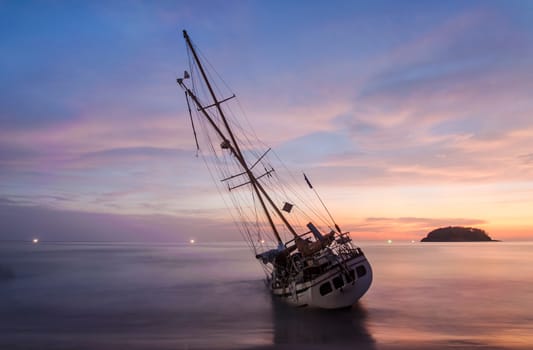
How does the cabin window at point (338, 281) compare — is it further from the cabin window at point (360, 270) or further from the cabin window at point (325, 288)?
the cabin window at point (360, 270)

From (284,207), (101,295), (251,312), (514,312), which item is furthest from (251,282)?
(514,312)

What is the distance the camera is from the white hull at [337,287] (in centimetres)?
3209

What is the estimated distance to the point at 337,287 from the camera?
3228cm

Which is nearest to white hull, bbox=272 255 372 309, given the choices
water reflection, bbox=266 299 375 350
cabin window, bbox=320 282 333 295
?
cabin window, bbox=320 282 333 295

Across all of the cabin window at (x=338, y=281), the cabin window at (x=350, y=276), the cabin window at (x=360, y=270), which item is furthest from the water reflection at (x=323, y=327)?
the cabin window at (x=360, y=270)

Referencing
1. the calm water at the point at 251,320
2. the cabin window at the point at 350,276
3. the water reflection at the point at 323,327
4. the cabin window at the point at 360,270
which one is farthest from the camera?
the cabin window at the point at 360,270

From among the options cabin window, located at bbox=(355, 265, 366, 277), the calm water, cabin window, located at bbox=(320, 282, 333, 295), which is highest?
cabin window, located at bbox=(355, 265, 366, 277)

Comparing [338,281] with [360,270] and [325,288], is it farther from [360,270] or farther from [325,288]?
[360,270]

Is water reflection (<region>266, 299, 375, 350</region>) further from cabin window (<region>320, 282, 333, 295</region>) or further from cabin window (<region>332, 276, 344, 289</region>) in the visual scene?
cabin window (<region>332, 276, 344, 289</region>)

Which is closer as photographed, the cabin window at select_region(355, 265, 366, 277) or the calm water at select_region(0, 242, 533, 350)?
the calm water at select_region(0, 242, 533, 350)

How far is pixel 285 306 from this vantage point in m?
39.7

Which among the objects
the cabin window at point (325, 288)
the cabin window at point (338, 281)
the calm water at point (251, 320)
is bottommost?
the calm water at point (251, 320)

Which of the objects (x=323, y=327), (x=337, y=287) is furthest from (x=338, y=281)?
(x=323, y=327)

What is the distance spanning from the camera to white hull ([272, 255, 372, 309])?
105 ft
